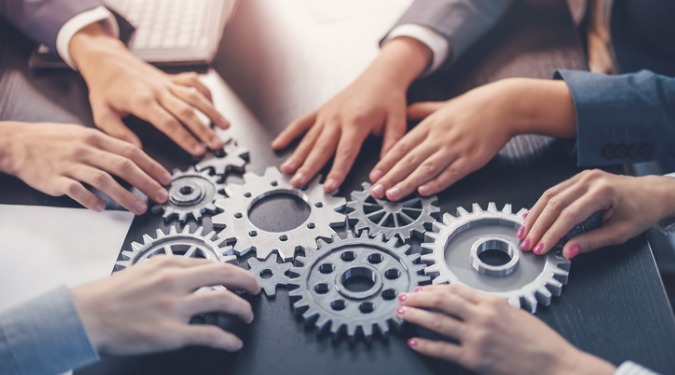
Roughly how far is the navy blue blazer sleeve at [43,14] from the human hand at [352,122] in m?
0.66

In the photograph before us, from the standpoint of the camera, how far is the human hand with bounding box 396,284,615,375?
42.3 inches

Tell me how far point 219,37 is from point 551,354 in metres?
1.17

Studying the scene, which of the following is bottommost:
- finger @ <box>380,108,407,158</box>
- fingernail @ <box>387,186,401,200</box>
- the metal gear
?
fingernail @ <box>387,186,401,200</box>

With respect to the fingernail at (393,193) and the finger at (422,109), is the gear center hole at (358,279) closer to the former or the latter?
the fingernail at (393,193)

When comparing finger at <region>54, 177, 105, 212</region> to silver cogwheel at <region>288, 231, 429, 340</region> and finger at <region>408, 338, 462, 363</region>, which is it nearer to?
→ silver cogwheel at <region>288, 231, 429, 340</region>

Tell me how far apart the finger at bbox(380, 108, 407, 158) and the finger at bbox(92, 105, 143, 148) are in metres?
0.53

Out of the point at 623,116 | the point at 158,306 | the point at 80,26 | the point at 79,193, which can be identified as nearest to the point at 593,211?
the point at 623,116

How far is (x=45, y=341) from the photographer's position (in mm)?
1110

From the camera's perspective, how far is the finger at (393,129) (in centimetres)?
152

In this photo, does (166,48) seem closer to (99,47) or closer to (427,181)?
(99,47)

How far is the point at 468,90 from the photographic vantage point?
1.65 m

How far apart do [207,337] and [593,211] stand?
68 centimetres

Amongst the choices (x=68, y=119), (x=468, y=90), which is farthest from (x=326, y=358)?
(x=68, y=119)

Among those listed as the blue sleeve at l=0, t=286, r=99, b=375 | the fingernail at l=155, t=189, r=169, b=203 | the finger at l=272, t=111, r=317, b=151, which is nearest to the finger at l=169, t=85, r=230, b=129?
the finger at l=272, t=111, r=317, b=151
